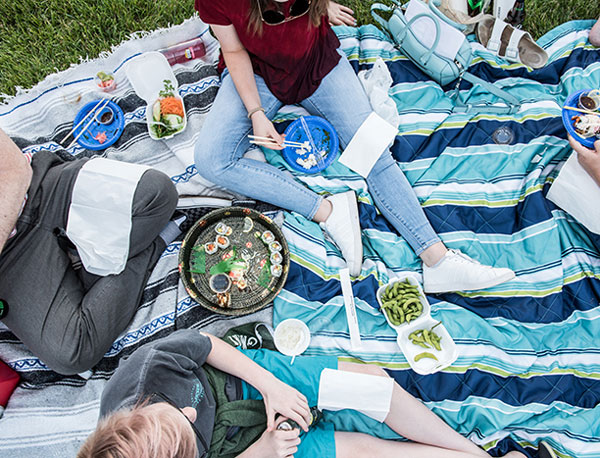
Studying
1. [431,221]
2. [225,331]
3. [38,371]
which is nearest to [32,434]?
[38,371]

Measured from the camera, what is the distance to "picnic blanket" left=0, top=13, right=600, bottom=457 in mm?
2117

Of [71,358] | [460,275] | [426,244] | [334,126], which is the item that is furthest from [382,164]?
[71,358]

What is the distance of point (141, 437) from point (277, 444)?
623mm

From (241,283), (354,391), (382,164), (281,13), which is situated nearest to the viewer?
(354,391)

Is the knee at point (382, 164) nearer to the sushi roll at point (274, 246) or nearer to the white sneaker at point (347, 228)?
the white sneaker at point (347, 228)

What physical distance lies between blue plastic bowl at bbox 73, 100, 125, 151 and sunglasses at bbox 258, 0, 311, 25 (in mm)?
1181

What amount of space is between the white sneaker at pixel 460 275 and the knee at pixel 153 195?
58.6 inches

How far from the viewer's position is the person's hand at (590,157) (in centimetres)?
209

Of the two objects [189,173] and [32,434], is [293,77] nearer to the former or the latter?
[189,173]

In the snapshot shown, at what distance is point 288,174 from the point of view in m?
2.50

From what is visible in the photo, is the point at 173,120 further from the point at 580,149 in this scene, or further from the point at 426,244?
the point at 580,149

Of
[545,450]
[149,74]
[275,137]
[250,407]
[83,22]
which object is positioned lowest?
[545,450]

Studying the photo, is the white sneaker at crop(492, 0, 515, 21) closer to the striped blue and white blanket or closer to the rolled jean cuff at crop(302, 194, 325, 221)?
the striped blue and white blanket

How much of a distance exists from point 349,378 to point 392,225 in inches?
38.9
